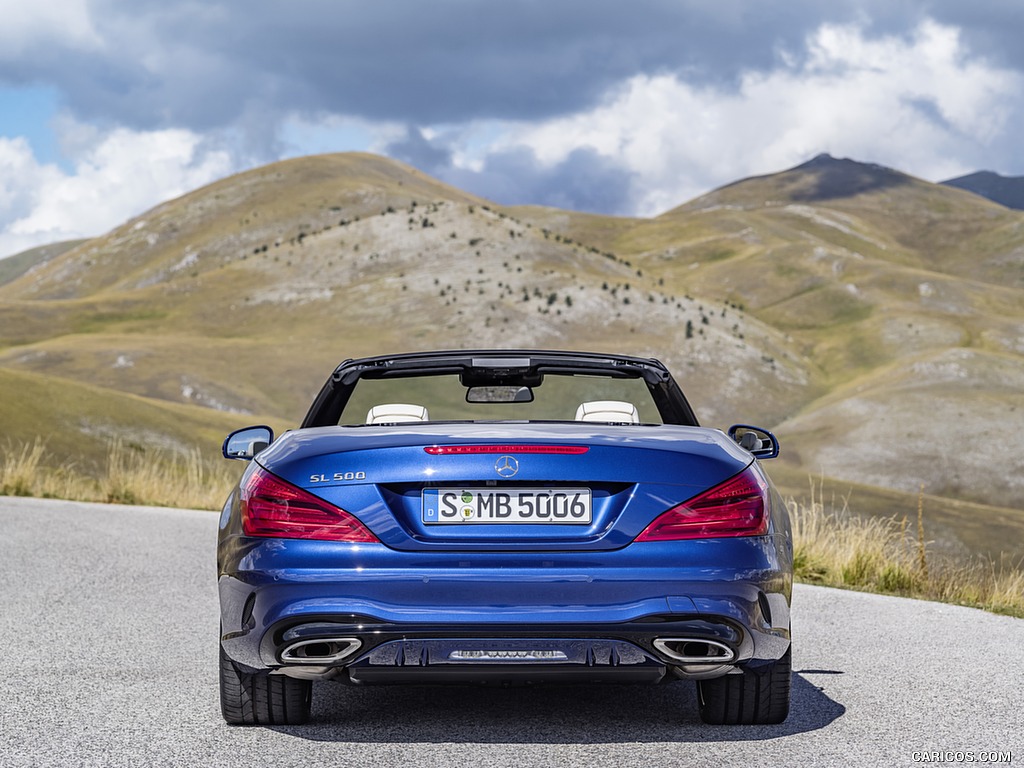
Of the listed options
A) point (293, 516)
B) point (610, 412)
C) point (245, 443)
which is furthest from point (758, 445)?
point (245, 443)

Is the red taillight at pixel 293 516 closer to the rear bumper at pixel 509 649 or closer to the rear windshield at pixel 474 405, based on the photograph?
the rear bumper at pixel 509 649

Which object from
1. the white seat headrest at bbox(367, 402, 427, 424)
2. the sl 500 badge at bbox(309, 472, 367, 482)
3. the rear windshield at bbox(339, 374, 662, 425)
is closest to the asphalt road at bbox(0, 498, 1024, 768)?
the sl 500 badge at bbox(309, 472, 367, 482)

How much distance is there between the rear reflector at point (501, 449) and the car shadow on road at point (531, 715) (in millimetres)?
1188

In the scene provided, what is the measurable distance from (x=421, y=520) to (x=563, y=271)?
111542 mm

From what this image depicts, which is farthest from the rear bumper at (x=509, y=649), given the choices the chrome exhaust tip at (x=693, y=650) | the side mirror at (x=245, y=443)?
the side mirror at (x=245, y=443)

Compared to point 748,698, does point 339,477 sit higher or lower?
higher

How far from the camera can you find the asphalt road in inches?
187

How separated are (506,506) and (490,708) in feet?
4.86

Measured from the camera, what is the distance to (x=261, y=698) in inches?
200

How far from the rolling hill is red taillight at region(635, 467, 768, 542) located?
34.1 m

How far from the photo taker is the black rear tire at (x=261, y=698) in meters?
5.03

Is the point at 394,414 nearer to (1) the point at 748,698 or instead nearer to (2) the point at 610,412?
(2) the point at 610,412

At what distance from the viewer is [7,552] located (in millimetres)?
11094

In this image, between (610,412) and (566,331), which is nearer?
(610,412)
